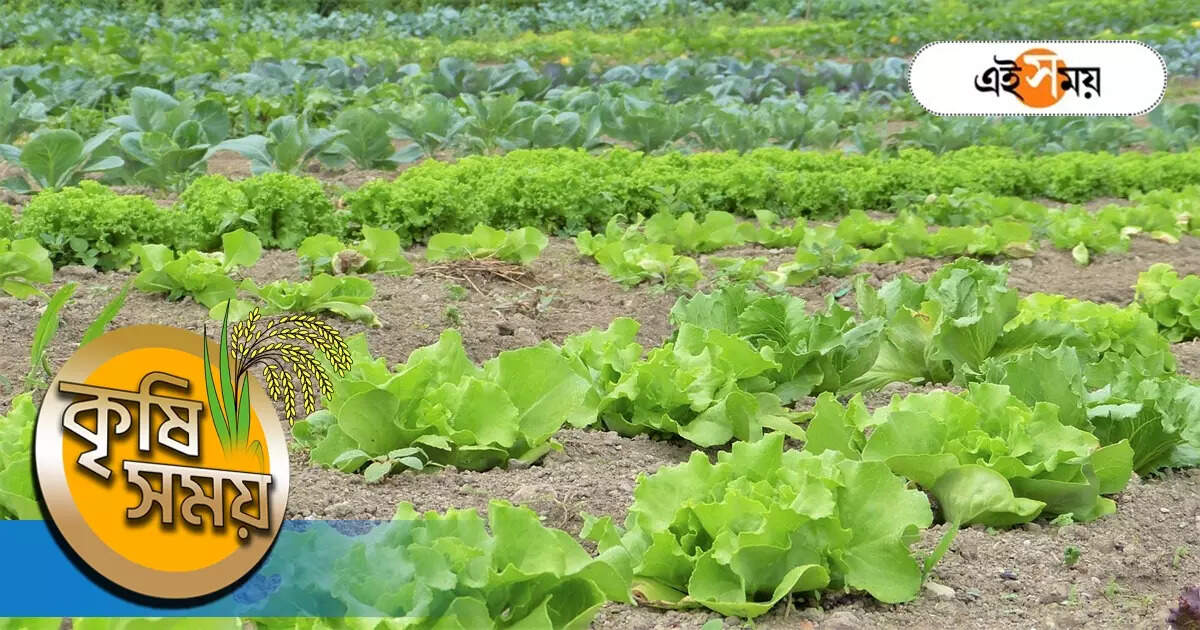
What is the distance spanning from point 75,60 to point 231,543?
442 inches

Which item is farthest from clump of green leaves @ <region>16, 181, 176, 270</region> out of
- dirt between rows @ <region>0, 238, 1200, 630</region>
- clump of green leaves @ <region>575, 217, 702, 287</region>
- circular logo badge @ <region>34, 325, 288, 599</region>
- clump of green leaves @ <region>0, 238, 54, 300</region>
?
circular logo badge @ <region>34, 325, 288, 599</region>

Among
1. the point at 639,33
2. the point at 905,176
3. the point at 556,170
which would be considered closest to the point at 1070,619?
the point at 556,170

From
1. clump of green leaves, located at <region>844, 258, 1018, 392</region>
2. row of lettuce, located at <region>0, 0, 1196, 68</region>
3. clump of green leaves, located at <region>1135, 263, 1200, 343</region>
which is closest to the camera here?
clump of green leaves, located at <region>844, 258, 1018, 392</region>

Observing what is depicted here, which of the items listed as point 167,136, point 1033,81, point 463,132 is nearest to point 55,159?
point 167,136

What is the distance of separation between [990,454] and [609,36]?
16140mm

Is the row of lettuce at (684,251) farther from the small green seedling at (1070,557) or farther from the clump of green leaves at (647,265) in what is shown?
the small green seedling at (1070,557)

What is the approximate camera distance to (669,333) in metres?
4.96

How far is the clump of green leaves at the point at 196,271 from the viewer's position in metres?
4.77

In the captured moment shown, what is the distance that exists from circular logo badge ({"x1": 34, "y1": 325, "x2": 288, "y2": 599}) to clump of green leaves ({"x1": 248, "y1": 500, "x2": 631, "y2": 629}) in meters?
0.32

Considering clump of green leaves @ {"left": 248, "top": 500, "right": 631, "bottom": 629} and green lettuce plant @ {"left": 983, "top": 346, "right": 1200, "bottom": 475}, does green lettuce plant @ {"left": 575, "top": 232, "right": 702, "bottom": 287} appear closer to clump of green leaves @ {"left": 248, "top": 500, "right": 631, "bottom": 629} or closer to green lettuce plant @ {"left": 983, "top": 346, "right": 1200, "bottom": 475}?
green lettuce plant @ {"left": 983, "top": 346, "right": 1200, "bottom": 475}

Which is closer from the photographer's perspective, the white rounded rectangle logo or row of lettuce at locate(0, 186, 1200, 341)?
row of lettuce at locate(0, 186, 1200, 341)

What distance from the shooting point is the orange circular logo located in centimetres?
1103

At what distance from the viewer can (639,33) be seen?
18.8 metres

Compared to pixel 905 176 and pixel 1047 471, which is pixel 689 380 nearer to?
pixel 1047 471
